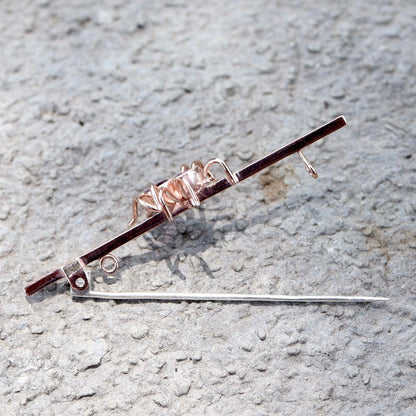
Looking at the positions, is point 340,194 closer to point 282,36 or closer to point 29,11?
point 282,36

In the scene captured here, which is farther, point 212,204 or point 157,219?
point 212,204

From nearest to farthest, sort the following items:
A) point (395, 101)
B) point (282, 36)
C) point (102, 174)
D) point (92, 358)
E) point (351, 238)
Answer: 1. point (92, 358)
2. point (351, 238)
3. point (102, 174)
4. point (395, 101)
5. point (282, 36)

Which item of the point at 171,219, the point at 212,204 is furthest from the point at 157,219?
the point at 212,204

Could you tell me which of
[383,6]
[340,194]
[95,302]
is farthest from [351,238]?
[383,6]

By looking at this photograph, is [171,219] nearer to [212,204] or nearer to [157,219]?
[157,219]
